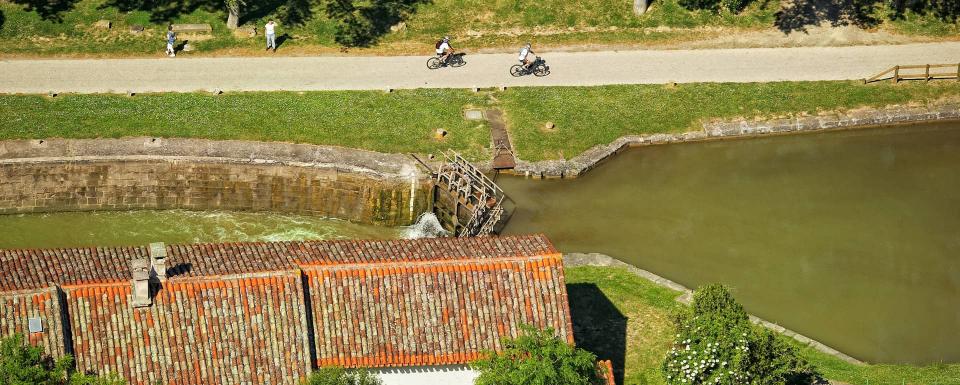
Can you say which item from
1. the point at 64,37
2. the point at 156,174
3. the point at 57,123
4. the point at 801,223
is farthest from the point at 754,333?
the point at 64,37

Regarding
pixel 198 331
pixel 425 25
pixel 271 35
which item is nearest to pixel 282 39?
pixel 271 35

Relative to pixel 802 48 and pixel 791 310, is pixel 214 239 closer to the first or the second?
pixel 791 310

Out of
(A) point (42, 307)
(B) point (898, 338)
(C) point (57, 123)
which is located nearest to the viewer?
(A) point (42, 307)

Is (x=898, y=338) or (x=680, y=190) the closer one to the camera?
(x=898, y=338)

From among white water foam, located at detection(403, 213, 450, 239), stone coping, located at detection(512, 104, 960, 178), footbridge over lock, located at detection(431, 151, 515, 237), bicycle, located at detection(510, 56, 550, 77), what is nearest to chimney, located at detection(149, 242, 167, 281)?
white water foam, located at detection(403, 213, 450, 239)

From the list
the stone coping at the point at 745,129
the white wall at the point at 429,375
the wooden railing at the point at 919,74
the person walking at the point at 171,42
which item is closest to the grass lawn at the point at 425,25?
the person walking at the point at 171,42

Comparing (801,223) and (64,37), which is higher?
(64,37)

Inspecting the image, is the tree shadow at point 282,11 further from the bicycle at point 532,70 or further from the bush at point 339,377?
the bush at point 339,377
